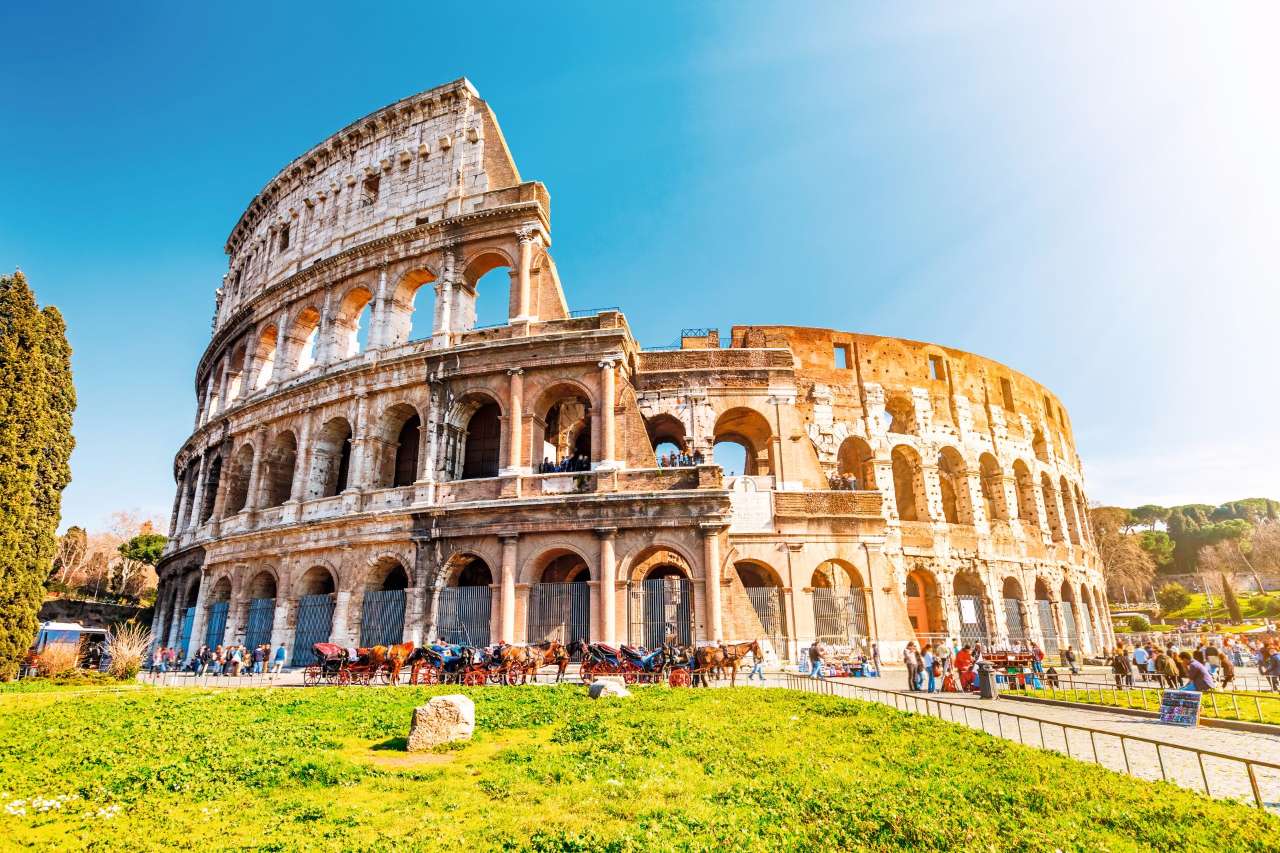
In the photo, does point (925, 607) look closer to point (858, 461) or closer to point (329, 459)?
point (858, 461)

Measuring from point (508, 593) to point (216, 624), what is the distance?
1181 centimetres

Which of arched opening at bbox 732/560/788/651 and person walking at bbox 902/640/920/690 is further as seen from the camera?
arched opening at bbox 732/560/788/651

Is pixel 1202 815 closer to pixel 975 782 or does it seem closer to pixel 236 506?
pixel 975 782

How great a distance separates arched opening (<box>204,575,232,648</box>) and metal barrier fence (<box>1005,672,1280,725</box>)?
77.7 feet

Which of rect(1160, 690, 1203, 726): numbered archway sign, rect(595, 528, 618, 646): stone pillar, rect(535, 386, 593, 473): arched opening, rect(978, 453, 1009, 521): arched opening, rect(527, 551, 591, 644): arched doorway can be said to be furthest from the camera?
rect(978, 453, 1009, 521): arched opening

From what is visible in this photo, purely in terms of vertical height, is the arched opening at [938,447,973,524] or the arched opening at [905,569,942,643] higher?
the arched opening at [938,447,973,524]

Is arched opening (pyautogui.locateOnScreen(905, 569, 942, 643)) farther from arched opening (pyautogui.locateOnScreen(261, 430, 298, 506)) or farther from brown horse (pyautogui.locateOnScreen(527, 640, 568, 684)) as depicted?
arched opening (pyautogui.locateOnScreen(261, 430, 298, 506))

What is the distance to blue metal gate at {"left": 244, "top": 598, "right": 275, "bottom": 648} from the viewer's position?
20.5m

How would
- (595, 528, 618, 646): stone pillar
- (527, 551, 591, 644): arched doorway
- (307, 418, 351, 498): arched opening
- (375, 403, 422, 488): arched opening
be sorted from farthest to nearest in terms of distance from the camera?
(307, 418, 351, 498): arched opening, (375, 403, 422, 488): arched opening, (527, 551, 591, 644): arched doorway, (595, 528, 618, 646): stone pillar

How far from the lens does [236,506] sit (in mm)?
24219

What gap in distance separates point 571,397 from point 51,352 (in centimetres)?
1416

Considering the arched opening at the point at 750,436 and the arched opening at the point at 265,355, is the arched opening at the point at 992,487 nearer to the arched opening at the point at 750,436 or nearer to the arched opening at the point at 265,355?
the arched opening at the point at 750,436

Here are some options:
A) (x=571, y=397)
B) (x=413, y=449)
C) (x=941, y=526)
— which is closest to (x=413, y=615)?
(x=413, y=449)

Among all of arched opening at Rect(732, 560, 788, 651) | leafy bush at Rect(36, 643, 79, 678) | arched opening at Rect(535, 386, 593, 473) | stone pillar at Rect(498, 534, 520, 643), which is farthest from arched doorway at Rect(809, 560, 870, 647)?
leafy bush at Rect(36, 643, 79, 678)
